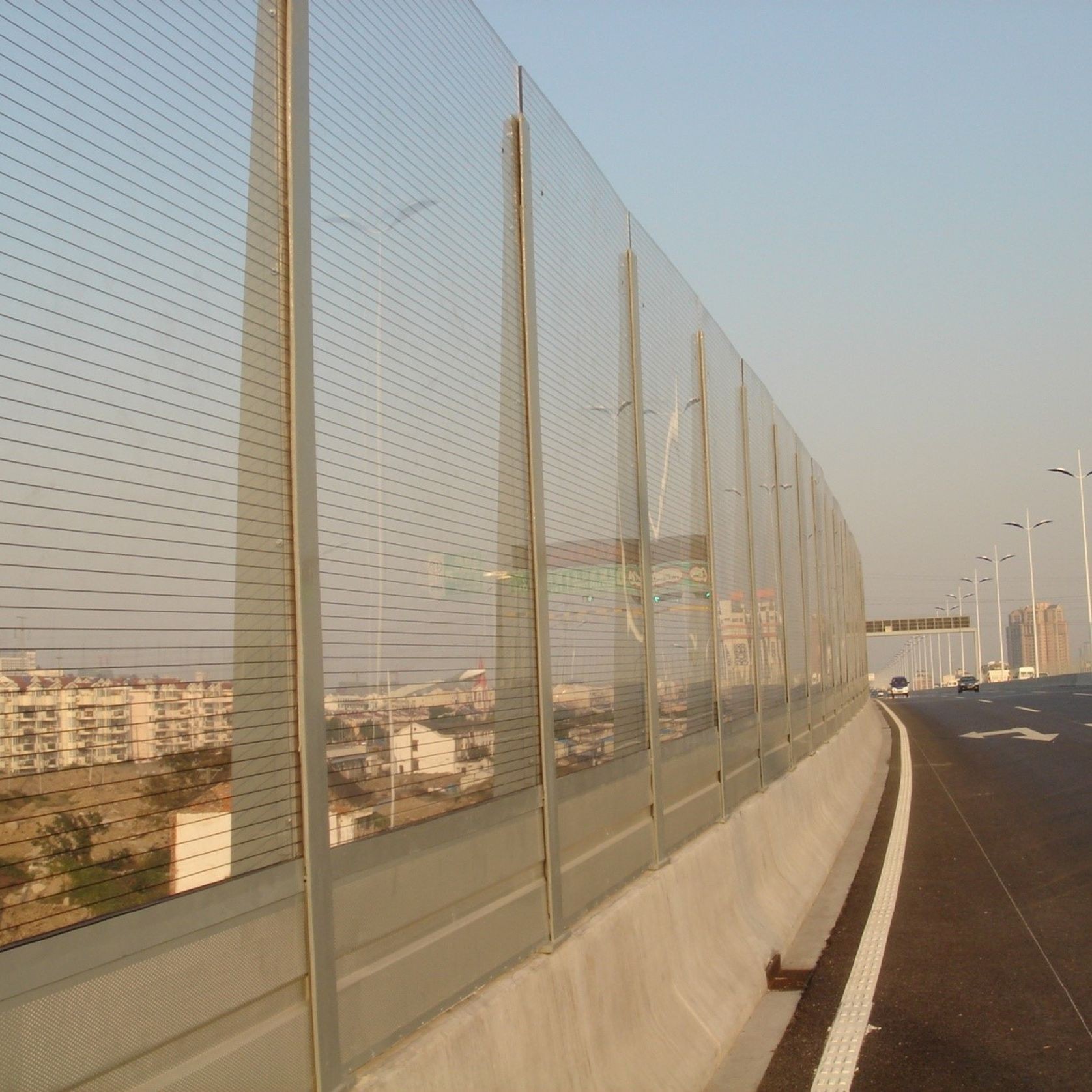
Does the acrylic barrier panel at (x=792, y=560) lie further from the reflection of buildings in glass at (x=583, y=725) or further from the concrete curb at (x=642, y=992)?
the reflection of buildings in glass at (x=583, y=725)

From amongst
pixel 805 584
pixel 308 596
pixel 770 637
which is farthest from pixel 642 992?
pixel 805 584

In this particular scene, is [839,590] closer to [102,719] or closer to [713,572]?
[713,572]

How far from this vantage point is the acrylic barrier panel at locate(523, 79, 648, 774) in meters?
5.71

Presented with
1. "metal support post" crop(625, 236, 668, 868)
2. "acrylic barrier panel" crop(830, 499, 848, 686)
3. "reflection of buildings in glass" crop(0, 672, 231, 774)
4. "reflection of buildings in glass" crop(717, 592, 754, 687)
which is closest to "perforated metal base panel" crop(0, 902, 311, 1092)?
"reflection of buildings in glass" crop(0, 672, 231, 774)

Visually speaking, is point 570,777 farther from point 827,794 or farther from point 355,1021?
point 827,794

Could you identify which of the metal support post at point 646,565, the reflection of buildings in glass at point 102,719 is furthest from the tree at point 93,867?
the metal support post at point 646,565

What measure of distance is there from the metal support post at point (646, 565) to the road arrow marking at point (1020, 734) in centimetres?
2127

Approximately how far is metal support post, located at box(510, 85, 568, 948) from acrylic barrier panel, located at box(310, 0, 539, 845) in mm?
35

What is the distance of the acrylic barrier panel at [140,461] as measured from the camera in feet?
8.21

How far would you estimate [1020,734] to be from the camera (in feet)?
95.8

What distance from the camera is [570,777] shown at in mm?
5582

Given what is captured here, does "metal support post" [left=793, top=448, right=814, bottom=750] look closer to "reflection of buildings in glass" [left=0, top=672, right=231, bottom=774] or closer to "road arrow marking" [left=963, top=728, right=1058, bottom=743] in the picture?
"road arrow marking" [left=963, top=728, right=1058, bottom=743]

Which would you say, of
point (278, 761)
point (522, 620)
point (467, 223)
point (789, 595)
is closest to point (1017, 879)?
point (789, 595)

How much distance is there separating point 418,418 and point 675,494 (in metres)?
4.27
